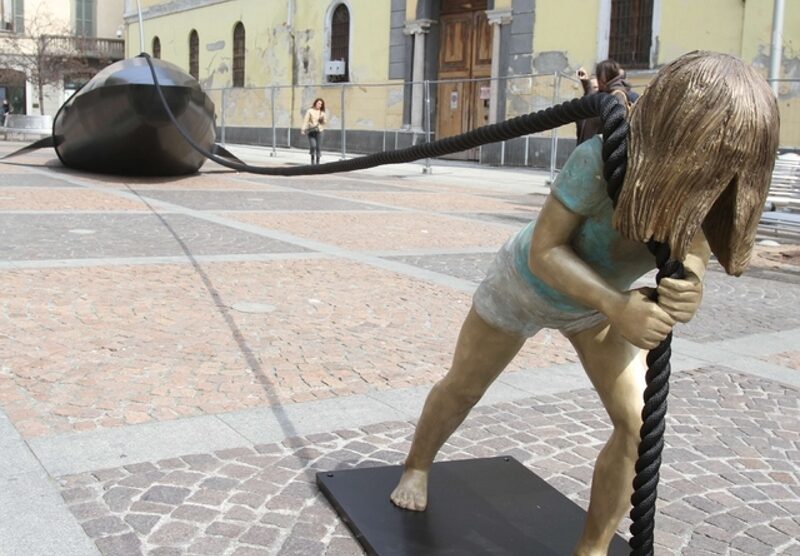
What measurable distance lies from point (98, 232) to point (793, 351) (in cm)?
601

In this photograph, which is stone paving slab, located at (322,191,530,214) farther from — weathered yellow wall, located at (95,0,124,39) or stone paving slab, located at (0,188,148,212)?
weathered yellow wall, located at (95,0,124,39)

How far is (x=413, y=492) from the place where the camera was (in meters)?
2.82

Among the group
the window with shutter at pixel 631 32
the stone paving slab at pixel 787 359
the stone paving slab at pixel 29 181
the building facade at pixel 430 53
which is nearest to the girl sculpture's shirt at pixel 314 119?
the building facade at pixel 430 53

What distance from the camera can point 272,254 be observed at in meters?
7.62

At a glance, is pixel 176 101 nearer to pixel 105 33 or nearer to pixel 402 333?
pixel 402 333

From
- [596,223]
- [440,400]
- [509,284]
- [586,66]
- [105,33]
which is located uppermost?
[105,33]

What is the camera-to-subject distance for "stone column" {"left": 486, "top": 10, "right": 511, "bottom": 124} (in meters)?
20.7

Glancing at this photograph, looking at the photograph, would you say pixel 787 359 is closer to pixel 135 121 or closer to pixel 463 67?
pixel 135 121

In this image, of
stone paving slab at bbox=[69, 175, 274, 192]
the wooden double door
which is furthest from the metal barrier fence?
stone paving slab at bbox=[69, 175, 274, 192]

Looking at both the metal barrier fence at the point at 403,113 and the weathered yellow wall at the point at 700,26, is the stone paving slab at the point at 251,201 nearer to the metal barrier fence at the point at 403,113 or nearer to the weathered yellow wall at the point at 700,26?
the metal barrier fence at the point at 403,113

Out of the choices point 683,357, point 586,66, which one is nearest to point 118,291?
point 683,357

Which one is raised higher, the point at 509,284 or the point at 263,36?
the point at 263,36

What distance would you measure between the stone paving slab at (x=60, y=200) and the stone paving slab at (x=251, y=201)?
0.67 meters

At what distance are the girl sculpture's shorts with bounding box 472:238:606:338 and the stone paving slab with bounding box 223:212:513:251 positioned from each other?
5.70 meters
